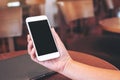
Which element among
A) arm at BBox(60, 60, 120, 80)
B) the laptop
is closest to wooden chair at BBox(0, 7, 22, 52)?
the laptop

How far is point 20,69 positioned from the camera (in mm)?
948

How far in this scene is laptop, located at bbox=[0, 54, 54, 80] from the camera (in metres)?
0.88

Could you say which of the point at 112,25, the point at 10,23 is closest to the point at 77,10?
the point at 112,25

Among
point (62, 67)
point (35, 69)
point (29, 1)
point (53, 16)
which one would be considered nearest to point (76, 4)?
point (29, 1)

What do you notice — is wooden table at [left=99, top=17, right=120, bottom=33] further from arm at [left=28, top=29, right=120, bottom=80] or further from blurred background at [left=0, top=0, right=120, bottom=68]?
arm at [left=28, top=29, right=120, bottom=80]

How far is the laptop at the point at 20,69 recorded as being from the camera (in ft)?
2.89

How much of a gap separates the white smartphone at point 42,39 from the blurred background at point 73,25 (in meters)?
0.92

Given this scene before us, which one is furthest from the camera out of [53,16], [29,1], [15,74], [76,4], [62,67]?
[53,16]

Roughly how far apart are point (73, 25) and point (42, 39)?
2871 mm

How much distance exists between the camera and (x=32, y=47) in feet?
2.52

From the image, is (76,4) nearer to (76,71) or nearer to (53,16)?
(53,16)

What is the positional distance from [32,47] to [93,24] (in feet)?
11.3

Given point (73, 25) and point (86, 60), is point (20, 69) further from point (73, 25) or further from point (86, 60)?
point (73, 25)

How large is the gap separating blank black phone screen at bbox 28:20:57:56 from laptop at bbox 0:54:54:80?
16cm
